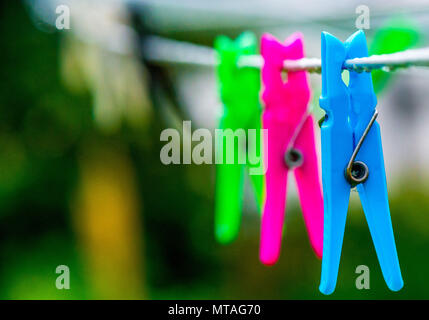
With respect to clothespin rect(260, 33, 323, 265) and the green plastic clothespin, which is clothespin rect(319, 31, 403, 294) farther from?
the green plastic clothespin

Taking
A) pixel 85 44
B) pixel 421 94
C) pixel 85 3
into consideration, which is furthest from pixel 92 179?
Answer: pixel 421 94

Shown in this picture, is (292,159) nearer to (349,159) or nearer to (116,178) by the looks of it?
(349,159)

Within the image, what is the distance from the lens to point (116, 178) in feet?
8.54

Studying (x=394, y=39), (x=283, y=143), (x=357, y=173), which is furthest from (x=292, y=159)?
(x=394, y=39)

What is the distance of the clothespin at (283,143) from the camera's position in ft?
2.75

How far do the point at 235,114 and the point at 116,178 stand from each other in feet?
5.47

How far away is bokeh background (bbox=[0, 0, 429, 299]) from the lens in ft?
8.20

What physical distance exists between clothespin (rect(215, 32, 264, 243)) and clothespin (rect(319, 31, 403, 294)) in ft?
0.88

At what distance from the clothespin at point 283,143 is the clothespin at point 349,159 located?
0.12 metres

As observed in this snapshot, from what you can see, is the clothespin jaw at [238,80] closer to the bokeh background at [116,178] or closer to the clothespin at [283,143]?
the clothespin at [283,143]

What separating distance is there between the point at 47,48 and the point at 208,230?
1210 millimetres

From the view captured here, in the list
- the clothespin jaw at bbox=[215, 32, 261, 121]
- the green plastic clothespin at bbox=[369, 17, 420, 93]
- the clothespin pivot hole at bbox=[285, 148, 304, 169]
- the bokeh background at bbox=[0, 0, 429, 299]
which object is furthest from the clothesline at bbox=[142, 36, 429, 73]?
the bokeh background at bbox=[0, 0, 429, 299]

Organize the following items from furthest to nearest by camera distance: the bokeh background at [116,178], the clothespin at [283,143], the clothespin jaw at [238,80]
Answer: the bokeh background at [116,178] → the clothespin jaw at [238,80] → the clothespin at [283,143]

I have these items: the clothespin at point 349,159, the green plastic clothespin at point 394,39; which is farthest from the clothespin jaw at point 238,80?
the green plastic clothespin at point 394,39
